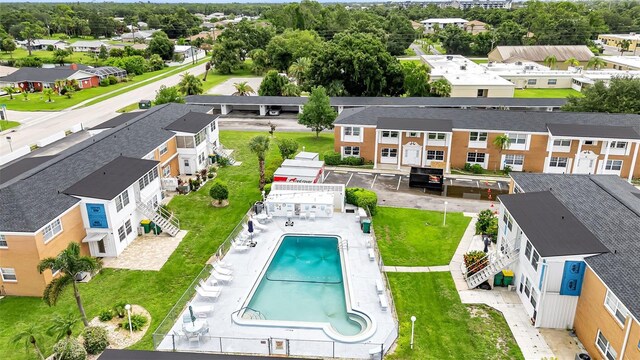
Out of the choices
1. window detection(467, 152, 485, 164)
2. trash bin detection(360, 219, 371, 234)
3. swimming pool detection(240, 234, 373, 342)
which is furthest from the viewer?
window detection(467, 152, 485, 164)

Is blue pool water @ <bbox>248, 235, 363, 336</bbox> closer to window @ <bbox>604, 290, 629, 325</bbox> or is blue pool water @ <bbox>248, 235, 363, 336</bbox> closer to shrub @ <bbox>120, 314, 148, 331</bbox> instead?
shrub @ <bbox>120, 314, 148, 331</bbox>

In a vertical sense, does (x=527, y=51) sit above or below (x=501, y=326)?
above

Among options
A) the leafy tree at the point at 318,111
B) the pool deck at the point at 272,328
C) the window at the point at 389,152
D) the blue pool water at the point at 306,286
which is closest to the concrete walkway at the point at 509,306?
the pool deck at the point at 272,328

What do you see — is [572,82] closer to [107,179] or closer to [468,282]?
[468,282]

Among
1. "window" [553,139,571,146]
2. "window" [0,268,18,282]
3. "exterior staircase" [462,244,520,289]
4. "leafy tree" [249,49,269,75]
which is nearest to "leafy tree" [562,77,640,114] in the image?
"window" [553,139,571,146]

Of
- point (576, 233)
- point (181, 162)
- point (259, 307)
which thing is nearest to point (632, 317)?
point (576, 233)

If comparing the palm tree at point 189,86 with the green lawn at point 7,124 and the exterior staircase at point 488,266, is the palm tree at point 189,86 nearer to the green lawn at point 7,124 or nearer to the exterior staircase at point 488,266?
the green lawn at point 7,124

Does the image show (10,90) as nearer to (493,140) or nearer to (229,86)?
(229,86)
